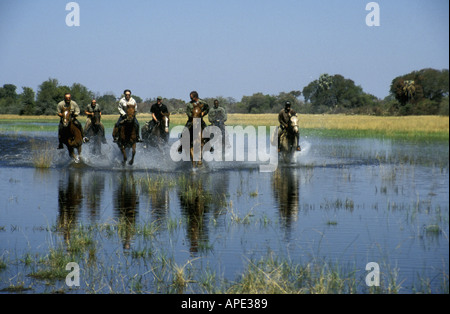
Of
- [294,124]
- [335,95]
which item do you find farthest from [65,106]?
[335,95]

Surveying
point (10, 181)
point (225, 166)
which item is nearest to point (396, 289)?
point (10, 181)

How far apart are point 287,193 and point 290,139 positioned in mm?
7940

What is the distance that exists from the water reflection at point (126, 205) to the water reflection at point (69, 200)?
77 cm

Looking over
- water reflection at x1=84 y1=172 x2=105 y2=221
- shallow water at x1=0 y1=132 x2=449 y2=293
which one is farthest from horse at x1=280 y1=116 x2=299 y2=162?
water reflection at x1=84 y1=172 x2=105 y2=221

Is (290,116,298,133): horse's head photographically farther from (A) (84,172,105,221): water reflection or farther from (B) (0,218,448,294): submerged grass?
(B) (0,218,448,294): submerged grass

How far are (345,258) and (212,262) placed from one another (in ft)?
5.74

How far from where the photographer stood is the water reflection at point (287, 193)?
13.9 meters

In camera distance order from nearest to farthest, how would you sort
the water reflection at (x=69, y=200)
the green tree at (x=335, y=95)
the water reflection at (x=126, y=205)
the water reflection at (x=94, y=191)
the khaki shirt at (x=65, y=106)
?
the water reflection at (x=126, y=205), the water reflection at (x=69, y=200), the water reflection at (x=94, y=191), the khaki shirt at (x=65, y=106), the green tree at (x=335, y=95)

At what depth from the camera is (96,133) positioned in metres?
28.0

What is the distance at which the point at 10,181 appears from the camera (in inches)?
835

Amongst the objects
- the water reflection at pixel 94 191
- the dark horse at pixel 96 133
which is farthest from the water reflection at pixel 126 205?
the dark horse at pixel 96 133

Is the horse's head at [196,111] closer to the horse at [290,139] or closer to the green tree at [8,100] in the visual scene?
the horse at [290,139]

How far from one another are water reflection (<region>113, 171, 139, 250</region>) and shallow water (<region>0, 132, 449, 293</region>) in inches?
1.1
